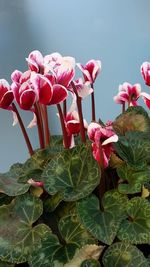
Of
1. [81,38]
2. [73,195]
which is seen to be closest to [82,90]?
[73,195]

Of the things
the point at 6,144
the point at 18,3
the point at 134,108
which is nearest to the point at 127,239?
the point at 134,108

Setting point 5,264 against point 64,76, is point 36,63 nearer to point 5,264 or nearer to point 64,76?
point 64,76

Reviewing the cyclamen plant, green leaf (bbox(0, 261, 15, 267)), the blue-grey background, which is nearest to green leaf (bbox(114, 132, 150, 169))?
the cyclamen plant

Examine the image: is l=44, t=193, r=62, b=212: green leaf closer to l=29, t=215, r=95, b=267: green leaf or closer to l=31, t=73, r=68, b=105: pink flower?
l=29, t=215, r=95, b=267: green leaf

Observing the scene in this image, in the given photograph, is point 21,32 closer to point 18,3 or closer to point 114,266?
point 18,3

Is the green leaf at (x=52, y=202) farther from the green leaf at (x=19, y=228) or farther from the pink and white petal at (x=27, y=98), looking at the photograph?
the pink and white petal at (x=27, y=98)

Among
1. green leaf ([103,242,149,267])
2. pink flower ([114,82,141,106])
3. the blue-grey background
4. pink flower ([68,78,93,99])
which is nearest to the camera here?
green leaf ([103,242,149,267])
